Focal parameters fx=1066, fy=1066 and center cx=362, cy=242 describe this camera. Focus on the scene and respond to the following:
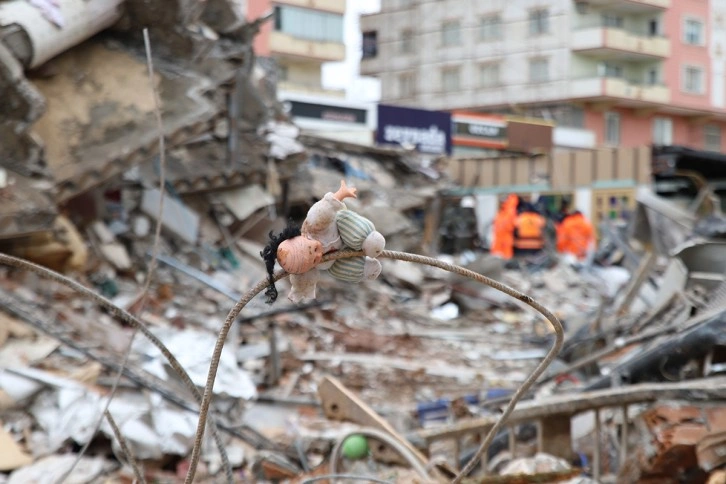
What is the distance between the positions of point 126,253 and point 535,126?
2086cm

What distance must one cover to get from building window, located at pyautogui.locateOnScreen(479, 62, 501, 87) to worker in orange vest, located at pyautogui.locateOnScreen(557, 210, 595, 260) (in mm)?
21425

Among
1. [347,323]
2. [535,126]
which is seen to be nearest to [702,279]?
[347,323]

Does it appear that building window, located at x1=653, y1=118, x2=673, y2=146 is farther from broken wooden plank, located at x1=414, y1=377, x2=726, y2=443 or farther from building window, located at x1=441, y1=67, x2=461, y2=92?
broken wooden plank, located at x1=414, y1=377, x2=726, y2=443

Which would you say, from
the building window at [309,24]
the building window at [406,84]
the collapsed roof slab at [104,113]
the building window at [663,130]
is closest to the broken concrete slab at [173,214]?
the collapsed roof slab at [104,113]

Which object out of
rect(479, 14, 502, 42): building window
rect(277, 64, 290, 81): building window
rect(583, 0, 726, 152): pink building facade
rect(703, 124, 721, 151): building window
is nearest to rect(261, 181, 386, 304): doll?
rect(277, 64, 290, 81): building window

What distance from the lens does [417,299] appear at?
616 inches

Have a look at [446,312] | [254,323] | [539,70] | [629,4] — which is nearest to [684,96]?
[629,4]

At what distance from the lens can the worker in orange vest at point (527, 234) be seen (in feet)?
64.6

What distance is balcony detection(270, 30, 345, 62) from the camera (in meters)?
36.2

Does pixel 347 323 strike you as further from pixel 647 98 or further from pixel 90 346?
pixel 647 98

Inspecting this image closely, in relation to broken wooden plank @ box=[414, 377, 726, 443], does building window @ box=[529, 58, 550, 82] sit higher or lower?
lower

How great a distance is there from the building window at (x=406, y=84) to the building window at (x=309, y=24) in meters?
5.17

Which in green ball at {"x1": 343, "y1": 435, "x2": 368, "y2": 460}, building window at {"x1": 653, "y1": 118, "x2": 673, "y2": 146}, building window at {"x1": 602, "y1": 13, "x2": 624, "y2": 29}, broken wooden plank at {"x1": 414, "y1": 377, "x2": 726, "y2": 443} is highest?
broken wooden plank at {"x1": 414, "y1": 377, "x2": 726, "y2": 443}

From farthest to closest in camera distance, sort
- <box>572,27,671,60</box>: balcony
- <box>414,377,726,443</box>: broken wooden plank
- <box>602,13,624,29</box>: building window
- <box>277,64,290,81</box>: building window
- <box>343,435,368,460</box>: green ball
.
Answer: <box>602,13,624,29</box>: building window → <box>572,27,671,60</box>: balcony → <box>277,64,290,81</box>: building window → <box>343,435,368,460</box>: green ball → <box>414,377,726,443</box>: broken wooden plank
